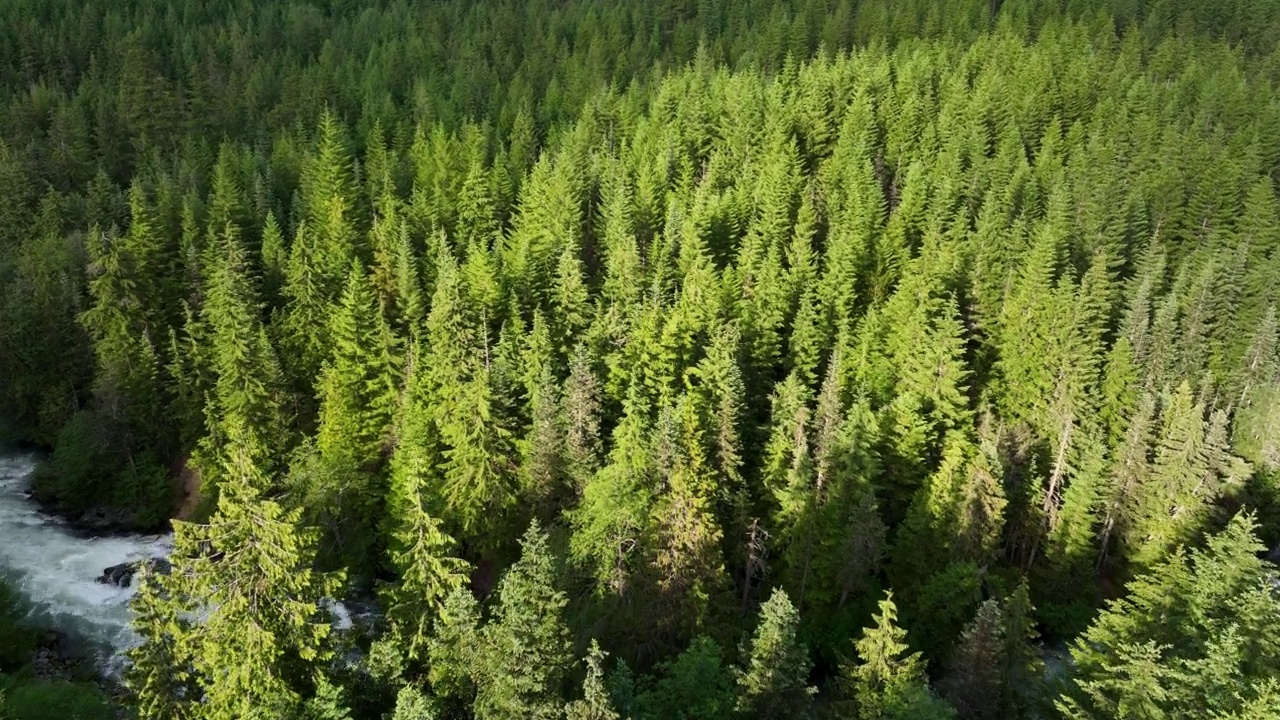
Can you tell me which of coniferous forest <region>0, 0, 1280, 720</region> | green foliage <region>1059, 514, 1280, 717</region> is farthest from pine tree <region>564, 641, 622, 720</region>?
green foliage <region>1059, 514, 1280, 717</region>

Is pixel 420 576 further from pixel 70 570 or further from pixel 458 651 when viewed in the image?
pixel 70 570

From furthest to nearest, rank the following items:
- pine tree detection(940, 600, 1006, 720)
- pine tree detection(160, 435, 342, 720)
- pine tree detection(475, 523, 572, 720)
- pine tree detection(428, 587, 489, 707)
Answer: pine tree detection(940, 600, 1006, 720), pine tree detection(428, 587, 489, 707), pine tree detection(475, 523, 572, 720), pine tree detection(160, 435, 342, 720)

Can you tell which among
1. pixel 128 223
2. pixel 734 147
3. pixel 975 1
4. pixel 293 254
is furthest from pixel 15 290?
pixel 975 1

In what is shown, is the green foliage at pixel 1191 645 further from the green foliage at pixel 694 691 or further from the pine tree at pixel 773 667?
the green foliage at pixel 694 691

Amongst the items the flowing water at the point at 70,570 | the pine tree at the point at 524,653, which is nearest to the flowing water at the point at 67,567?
the flowing water at the point at 70,570

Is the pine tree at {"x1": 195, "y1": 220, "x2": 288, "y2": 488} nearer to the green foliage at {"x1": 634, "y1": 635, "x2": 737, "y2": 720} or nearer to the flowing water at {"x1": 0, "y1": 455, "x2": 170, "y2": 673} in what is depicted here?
the flowing water at {"x1": 0, "y1": 455, "x2": 170, "y2": 673}

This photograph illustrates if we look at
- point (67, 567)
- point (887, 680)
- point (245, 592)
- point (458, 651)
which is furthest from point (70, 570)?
point (887, 680)
